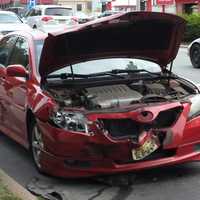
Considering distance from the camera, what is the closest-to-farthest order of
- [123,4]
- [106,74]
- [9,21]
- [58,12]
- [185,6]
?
1. [106,74]
2. [9,21]
3. [58,12]
4. [185,6]
5. [123,4]

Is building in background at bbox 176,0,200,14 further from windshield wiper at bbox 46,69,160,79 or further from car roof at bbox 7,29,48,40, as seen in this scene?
windshield wiper at bbox 46,69,160,79

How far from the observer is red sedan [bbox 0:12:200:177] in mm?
6211

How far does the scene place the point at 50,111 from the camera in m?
6.44

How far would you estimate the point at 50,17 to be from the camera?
31812 millimetres

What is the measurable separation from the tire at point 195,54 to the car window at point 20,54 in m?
10.8

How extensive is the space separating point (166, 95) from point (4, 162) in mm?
2129

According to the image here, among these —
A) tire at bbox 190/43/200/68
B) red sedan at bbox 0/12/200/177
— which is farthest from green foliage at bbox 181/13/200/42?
red sedan at bbox 0/12/200/177

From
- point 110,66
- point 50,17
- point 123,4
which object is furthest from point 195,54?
point 123,4

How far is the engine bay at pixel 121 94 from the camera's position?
259 inches

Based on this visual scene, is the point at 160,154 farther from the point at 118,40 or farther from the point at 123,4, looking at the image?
the point at 123,4

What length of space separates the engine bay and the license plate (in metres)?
0.51

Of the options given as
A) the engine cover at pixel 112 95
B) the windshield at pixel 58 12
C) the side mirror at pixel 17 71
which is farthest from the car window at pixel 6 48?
the windshield at pixel 58 12

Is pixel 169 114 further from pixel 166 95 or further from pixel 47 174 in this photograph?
pixel 47 174

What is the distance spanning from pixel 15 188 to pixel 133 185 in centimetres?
114
